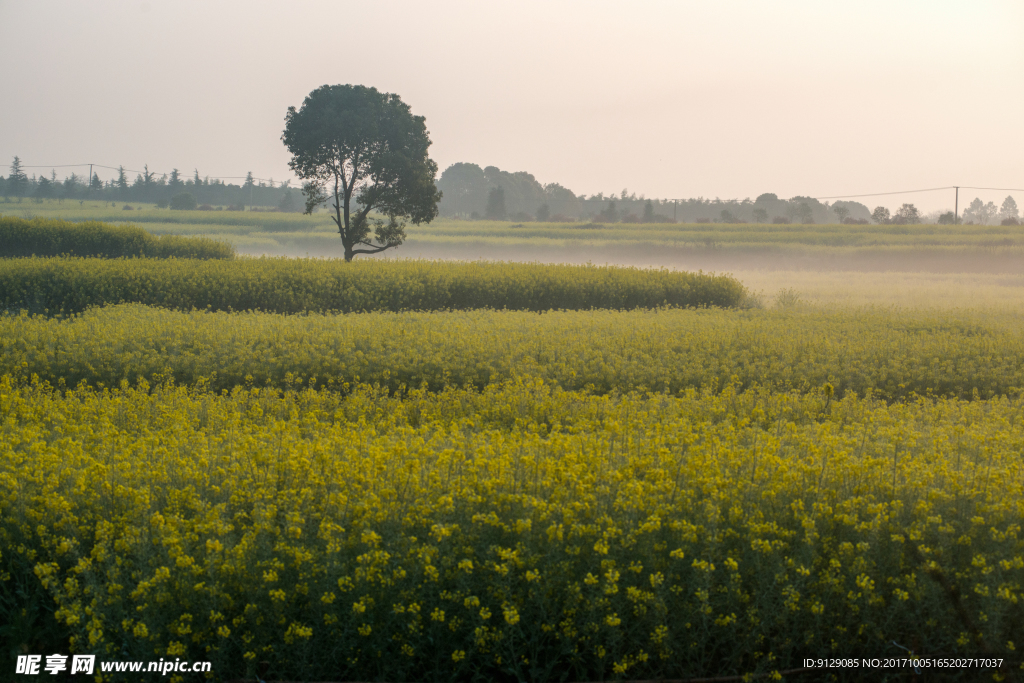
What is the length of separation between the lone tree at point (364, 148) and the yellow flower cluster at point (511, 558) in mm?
20727

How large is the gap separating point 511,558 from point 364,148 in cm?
2303

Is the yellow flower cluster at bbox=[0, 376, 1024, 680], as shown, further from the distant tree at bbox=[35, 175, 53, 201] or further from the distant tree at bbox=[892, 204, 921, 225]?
the distant tree at bbox=[35, 175, 53, 201]

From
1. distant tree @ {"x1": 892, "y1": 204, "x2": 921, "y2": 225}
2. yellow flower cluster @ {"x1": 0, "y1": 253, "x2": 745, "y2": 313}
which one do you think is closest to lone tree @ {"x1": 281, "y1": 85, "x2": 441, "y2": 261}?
yellow flower cluster @ {"x1": 0, "y1": 253, "x2": 745, "y2": 313}

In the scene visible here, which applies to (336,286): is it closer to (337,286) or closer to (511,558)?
(337,286)

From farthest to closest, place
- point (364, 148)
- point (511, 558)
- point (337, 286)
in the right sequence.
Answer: point (364, 148) < point (337, 286) < point (511, 558)

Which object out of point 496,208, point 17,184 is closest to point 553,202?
point 496,208

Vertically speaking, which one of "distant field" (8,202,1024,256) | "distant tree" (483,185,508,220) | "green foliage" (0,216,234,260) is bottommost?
"green foliage" (0,216,234,260)

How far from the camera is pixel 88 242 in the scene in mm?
26453

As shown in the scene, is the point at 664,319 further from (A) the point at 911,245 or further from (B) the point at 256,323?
(A) the point at 911,245

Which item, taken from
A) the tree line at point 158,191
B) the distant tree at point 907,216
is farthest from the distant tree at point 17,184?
the distant tree at point 907,216

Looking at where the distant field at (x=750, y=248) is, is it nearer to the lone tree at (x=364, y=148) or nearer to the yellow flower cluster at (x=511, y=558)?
the lone tree at (x=364, y=148)

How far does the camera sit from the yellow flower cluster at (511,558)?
139 inches

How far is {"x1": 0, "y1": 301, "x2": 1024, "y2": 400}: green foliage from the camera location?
9.66 metres

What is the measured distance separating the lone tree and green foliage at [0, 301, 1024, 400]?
12561 millimetres
